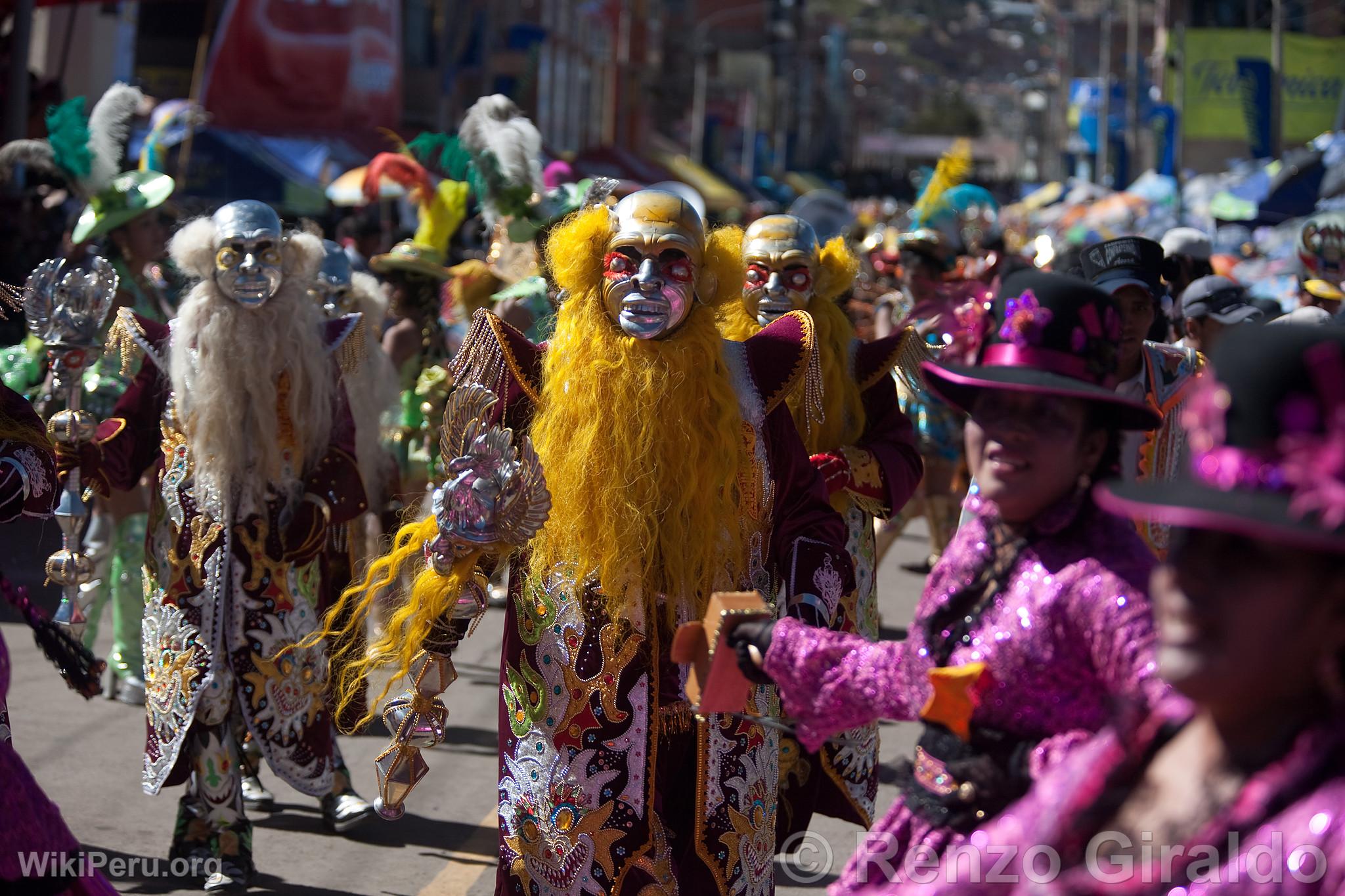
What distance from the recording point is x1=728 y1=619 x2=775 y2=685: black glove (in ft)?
10.2

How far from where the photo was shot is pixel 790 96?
282 ft

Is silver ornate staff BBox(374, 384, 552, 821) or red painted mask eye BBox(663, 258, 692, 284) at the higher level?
red painted mask eye BBox(663, 258, 692, 284)

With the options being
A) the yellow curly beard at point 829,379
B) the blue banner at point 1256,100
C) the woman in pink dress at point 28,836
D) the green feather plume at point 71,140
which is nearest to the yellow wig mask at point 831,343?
the yellow curly beard at point 829,379

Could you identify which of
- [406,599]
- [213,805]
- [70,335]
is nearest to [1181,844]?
[406,599]

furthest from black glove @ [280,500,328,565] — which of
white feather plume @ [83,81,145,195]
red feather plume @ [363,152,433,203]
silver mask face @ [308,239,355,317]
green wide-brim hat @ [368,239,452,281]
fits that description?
red feather plume @ [363,152,433,203]

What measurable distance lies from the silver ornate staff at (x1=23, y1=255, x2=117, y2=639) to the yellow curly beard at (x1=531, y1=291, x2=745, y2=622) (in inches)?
81.7

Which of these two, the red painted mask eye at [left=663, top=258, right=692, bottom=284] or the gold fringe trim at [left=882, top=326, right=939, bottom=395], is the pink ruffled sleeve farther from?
the gold fringe trim at [left=882, top=326, right=939, bottom=395]

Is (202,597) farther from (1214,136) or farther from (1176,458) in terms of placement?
(1214,136)

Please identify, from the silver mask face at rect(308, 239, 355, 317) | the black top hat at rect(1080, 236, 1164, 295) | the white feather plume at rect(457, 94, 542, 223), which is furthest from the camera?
the white feather plume at rect(457, 94, 542, 223)

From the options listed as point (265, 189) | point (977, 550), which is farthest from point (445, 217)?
point (265, 189)

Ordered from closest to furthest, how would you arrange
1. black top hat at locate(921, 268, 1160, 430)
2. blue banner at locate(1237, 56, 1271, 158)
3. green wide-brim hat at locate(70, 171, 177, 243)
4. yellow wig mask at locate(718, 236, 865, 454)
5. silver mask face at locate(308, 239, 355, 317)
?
black top hat at locate(921, 268, 1160, 430)
yellow wig mask at locate(718, 236, 865, 454)
green wide-brim hat at locate(70, 171, 177, 243)
silver mask face at locate(308, 239, 355, 317)
blue banner at locate(1237, 56, 1271, 158)

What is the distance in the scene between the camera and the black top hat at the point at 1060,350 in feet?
9.31

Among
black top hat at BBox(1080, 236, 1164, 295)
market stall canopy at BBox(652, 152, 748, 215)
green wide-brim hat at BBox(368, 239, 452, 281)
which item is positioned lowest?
market stall canopy at BBox(652, 152, 748, 215)

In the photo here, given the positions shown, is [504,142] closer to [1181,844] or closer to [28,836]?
[28,836]
